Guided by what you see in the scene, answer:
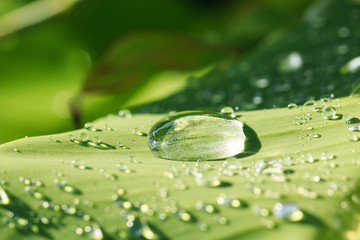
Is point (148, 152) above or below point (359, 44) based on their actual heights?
below

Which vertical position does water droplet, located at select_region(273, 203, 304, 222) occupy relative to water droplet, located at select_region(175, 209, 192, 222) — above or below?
above

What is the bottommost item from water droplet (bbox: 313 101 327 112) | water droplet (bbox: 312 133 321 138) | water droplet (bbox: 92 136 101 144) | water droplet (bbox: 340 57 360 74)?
water droplet (bbox: 92 136 101 144)

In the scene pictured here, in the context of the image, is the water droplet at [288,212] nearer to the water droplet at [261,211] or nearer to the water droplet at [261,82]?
the water droplet at [261,211]

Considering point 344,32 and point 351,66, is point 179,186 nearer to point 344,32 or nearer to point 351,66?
point 351,66

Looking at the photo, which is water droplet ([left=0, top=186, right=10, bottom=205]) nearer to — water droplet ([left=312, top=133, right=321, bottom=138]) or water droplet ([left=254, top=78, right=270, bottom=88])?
water droplet ([left=312, top=133, right=321, bottom=138])

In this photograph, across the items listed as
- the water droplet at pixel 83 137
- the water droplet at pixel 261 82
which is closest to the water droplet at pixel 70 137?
the water droplet at pixel 83 137

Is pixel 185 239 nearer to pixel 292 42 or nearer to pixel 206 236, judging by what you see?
pixel 206 236

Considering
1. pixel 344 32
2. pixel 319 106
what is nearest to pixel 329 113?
pixel 319 106

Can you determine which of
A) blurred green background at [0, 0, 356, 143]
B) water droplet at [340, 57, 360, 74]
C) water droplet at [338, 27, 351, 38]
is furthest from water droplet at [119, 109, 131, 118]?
water droplet at [338, 27, 351, 38]

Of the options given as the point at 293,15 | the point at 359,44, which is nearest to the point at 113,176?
the point at 359,44
